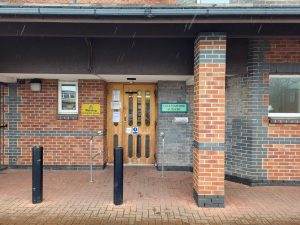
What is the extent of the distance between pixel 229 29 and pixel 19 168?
20.9ft

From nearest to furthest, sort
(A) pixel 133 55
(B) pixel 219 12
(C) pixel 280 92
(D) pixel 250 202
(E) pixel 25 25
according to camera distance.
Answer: (B) pixel 219 12, (E) pixel 25 25, (D) pixel 250 202, (A) pixel 133 55, (C) pixel 280 92

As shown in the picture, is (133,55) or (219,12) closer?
(219,12)

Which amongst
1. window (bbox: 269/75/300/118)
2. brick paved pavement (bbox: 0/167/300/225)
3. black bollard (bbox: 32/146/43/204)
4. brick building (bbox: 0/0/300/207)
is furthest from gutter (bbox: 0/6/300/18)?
brick paved pavement (bbox: 0/167/300/225)

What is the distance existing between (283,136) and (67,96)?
5469 millimetres

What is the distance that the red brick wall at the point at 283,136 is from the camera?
599cm

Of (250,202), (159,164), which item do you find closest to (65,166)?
(159,164)

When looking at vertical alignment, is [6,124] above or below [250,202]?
above

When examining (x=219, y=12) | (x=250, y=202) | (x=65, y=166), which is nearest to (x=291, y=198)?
(x=250, y=202)

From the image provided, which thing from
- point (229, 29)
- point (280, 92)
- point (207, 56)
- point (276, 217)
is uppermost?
point (229, 29)

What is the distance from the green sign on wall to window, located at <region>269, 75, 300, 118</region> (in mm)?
2214

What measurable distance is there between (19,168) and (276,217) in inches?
251

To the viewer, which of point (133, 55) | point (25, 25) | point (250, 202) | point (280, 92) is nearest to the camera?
point (25, 25)

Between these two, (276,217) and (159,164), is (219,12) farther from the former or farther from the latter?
(159,164)

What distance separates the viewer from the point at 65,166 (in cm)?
740
